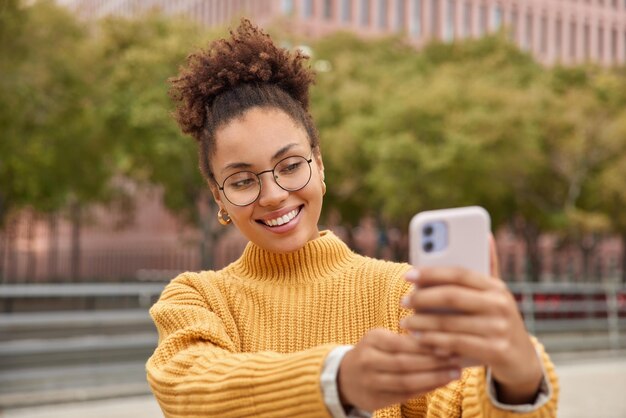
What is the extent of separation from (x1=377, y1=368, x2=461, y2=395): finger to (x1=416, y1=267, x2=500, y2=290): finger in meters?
0.13

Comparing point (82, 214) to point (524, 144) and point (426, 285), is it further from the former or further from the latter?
point (426, 285)

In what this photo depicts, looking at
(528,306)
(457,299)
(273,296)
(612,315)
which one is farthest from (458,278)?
(612,315)

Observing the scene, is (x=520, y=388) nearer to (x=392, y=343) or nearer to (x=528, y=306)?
(x=392, y=343)

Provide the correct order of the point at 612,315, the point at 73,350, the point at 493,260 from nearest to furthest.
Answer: the point at 493,260 → the point at 73,350 → the point at 612,315

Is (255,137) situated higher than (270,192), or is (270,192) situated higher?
(255,137)

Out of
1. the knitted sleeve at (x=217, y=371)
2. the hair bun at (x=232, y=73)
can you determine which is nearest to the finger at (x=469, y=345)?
the knitted sleeve at (x=217, y=371)

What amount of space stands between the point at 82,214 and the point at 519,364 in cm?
3670

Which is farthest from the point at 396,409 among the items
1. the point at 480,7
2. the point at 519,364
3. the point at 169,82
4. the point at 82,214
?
the point at 480,7

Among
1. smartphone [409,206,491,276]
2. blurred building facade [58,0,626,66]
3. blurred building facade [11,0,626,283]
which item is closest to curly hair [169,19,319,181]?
smartphone [409,206,491,276]

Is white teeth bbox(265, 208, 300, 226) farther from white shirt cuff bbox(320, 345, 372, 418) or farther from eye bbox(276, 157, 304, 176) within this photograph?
white shirt cuff bbox(320, 345, 372, 418)

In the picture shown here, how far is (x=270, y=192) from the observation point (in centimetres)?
179

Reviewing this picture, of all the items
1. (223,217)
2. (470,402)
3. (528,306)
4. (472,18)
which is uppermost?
(472,18)

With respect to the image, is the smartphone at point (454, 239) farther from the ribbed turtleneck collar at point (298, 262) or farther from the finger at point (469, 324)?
the ribbed turtleneck collar at point (298, 262)

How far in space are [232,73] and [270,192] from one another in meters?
0.28
